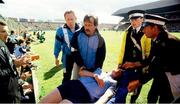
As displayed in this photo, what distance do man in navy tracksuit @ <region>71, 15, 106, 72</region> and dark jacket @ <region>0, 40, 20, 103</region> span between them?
1312mm

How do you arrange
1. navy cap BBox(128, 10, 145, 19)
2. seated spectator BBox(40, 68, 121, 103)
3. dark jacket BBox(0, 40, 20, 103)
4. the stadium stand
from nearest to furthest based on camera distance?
dark jacket BBox(0, 40, 20, 103)
seated spectator BBox(40, 68, 121, 103)
navy cap BBox(128, 10, 145, 19)
the stadium stand

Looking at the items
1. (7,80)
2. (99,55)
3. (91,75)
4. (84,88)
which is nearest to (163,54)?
(99,55)

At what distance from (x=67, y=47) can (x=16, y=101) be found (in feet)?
9.33

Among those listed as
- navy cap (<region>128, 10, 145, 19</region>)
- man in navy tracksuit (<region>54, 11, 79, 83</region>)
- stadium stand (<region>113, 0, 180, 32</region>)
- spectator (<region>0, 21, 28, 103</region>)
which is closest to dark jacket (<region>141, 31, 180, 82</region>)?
navy cap (<region>128, 10, 145, 19</region>)

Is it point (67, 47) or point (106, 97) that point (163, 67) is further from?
point (67, 47)

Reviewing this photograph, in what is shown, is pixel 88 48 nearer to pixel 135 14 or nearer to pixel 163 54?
pixel 163 54

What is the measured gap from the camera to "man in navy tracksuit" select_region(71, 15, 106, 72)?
457cm

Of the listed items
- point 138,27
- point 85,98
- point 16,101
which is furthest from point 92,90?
point 138,27

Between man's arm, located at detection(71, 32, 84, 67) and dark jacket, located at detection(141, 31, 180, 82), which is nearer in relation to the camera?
dark jacket, located at detection(141, 31, 180, 82)

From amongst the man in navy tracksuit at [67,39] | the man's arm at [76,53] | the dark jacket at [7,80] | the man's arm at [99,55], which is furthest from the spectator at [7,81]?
the man in navy tracksuit at [67,39]

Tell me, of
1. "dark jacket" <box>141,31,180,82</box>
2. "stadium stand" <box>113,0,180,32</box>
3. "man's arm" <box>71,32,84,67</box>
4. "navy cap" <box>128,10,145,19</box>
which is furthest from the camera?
"stadium stand" <box>113,0,180,32</box>

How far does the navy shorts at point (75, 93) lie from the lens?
3920mm

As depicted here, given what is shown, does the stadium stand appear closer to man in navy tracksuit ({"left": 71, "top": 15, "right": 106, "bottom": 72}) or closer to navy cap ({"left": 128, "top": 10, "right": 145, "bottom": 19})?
navy cap ({"left": 128, "top": 10, "right": 145, "bottom": 19})

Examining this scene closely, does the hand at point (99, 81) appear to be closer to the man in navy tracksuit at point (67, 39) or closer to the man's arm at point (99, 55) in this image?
the man's arm at point (99, 55)
